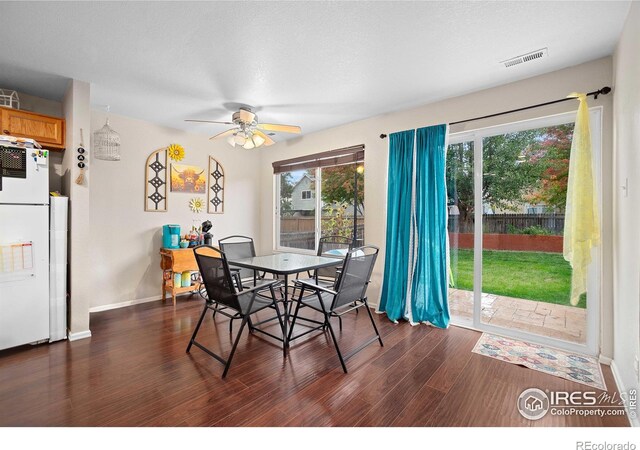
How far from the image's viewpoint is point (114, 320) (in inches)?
132

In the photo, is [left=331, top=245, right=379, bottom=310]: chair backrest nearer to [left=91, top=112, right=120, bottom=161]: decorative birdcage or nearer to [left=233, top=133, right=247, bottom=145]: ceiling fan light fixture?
[left=233, top=133, right=247, bottom=145]: ceiling fan light fixture

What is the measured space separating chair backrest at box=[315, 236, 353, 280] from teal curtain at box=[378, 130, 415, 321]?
1.86 ft

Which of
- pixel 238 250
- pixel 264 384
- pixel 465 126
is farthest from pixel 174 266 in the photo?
pixel 465 126

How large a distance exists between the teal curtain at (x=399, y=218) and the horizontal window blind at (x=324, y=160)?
1.91 feet

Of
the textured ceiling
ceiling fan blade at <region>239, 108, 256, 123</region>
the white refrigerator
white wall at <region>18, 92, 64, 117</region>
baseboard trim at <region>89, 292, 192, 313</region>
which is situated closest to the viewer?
the textured ceiling

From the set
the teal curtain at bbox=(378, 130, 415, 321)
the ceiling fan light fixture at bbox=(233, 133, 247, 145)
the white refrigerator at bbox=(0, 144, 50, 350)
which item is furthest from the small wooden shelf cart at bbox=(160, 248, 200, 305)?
the teal curtain at bbox=(378, 130, 415, 321)

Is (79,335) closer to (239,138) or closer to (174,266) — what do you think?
(174,266)

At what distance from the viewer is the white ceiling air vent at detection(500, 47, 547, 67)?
2299 mm

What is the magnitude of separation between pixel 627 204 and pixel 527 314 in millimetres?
1476

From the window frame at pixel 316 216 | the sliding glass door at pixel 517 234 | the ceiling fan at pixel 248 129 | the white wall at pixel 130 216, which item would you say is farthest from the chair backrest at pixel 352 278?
the white wall at pixel 130 216

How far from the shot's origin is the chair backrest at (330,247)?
11.4ft

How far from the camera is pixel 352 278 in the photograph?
7.96ft
